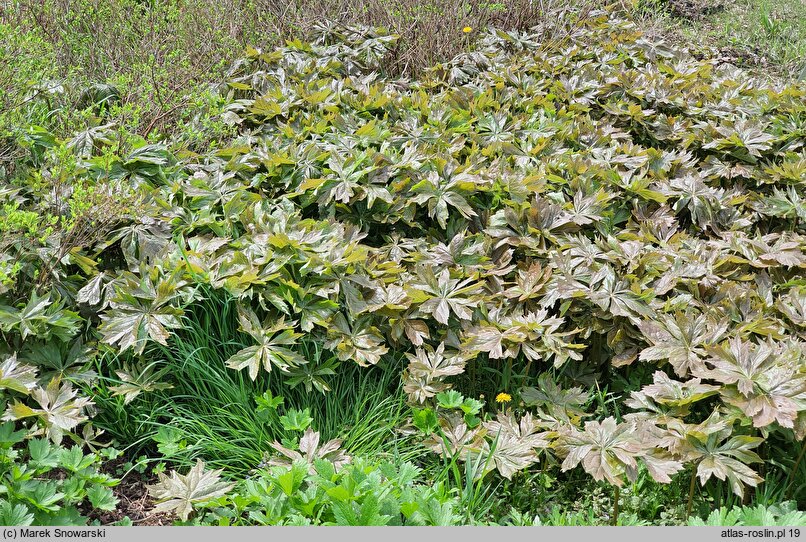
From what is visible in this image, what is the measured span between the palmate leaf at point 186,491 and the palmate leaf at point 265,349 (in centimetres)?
37

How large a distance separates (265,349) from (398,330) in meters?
0.49

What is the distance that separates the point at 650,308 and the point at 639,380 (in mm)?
292

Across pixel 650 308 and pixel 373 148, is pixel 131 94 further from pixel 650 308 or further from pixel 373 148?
pixel 650 308

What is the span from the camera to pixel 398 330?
2.49m

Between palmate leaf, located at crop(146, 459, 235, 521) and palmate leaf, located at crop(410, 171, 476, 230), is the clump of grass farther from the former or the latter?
palmate leaf, located at crop(410, 171, 476, 230)

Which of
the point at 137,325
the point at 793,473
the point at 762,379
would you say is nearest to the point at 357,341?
the point at 137,325

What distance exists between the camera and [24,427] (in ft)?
7.36

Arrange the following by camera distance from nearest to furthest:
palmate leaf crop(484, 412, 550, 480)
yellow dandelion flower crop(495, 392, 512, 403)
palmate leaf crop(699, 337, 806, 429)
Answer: palmate leaf crop(699, 337, 806, 429)
palmate leaf crop(484, 412, 550, 480)
yellow dandelion flower crop(495, 392, 512, 403)

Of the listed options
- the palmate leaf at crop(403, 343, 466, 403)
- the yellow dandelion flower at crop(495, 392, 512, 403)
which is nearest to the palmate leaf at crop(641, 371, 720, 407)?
the yellow dandelion flower at crop(495, 392, 512, 403)

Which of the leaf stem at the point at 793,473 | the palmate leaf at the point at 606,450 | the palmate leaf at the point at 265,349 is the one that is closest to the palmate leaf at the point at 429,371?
the palmate leaf at the point at 265,349

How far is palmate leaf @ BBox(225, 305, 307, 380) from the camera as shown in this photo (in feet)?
7.67

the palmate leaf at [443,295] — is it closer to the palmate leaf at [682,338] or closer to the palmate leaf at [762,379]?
the palmate leaf at [682,338]

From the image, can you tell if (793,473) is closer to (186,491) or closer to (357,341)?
(357,341)

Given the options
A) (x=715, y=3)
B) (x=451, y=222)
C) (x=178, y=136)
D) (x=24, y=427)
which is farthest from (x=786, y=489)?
(x=715, y=3)
